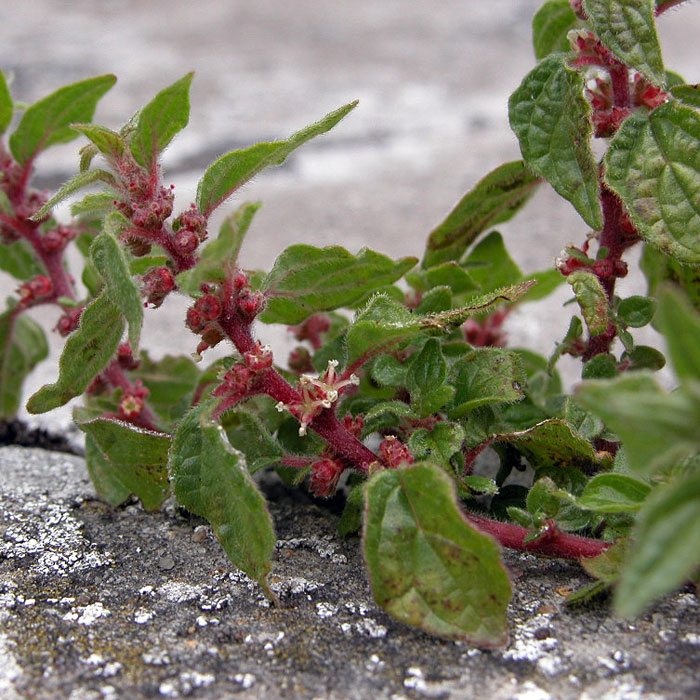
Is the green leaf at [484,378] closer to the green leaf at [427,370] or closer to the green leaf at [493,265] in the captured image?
the green leaf at [427,370]

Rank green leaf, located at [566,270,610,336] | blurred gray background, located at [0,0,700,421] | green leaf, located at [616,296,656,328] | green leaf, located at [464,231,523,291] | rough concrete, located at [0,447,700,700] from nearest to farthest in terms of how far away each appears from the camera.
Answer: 1. rough concrete, located at [0,447,700,700]
2. green leaf, located at [566,270,610,336]
3. green leaf, located at [616,296,656,328]
4. green leaf, located at [464,231,523,291]
5. blurred gray background, located at [0,0,700,421]

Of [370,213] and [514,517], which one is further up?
[370,213]

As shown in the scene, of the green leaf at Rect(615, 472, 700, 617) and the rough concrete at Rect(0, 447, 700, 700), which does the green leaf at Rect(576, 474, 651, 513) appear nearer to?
the rough concrete at Rect(0, 447, 700, 700)

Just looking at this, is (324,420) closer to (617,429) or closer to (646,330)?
(617,429)

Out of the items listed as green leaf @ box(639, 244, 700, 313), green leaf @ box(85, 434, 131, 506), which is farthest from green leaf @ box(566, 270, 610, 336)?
green leaf @ box(85, 434, 131, 506)

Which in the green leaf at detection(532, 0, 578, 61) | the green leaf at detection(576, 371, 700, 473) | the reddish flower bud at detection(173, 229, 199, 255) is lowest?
the green leaf at detection(576, 371, 700, 473)

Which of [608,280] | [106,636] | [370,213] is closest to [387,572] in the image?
[106,636]

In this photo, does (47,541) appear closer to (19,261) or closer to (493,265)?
(19,261)

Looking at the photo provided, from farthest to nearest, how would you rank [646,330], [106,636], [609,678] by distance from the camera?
[646,330] → [106,636] → [609,678]
